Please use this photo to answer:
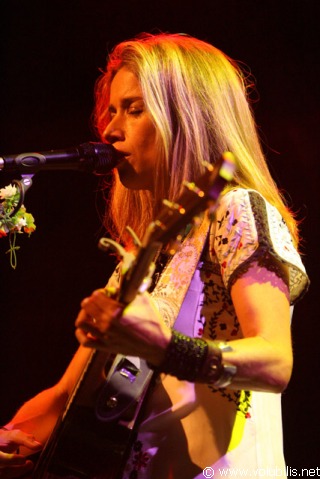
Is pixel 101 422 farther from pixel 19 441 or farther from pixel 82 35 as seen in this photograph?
pixel 82 35

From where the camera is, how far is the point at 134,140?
2262 mm

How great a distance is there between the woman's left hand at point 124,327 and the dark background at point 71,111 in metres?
2.27

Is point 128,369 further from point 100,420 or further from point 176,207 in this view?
point 176,207

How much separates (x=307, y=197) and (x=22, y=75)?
2.06 m

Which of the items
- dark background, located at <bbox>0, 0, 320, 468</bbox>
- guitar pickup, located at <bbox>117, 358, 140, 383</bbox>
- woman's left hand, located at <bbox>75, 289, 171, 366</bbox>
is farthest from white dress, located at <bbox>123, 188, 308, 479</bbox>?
dark background, located at <bbox>0, 0, 320, 468</bbox>

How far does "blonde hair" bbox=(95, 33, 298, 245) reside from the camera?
86.5 inches

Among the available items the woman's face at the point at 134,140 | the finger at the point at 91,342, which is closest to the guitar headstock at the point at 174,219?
the finger at the point at 91,342

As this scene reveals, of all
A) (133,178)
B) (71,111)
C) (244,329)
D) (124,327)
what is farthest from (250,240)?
(71,111)

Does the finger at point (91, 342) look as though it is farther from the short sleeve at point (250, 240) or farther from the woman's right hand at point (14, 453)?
the woman's right hand at point (14, 453)

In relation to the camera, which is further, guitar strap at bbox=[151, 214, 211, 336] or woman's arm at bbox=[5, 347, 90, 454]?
woman's arm at bbox=[5, 347, 90, 454]

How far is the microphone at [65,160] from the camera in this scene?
81.2 inches

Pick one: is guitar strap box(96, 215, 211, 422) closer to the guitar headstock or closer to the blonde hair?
the blonde hair

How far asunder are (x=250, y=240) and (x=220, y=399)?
49 cm

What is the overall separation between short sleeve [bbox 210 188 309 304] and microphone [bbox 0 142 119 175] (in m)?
0.48
